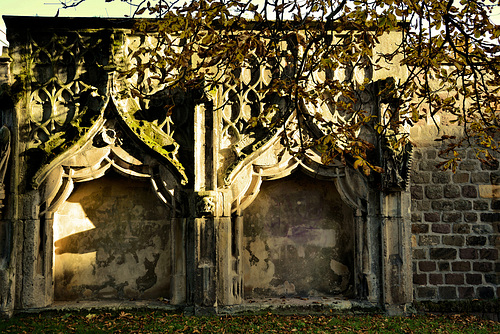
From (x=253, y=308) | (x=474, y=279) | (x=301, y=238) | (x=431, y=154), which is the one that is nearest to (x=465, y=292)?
(x=474, y=279)

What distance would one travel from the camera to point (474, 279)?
682 centimetres

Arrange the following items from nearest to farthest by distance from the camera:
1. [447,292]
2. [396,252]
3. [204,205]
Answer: [204,205] → [396,252] → [447,292]

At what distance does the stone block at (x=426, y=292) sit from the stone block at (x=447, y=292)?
3.6 inches

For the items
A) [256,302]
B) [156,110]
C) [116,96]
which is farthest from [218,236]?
[116,96]

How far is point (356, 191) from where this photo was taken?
669 centimetres

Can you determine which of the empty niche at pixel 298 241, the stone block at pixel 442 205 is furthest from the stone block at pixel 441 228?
the empty niche at pixel 298 241

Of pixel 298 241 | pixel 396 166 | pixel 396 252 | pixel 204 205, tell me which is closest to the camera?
pixel 204 205

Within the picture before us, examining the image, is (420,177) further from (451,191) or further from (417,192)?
(451,191)

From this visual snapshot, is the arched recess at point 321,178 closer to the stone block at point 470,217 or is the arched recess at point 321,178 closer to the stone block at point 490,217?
the stone block at point 470,217

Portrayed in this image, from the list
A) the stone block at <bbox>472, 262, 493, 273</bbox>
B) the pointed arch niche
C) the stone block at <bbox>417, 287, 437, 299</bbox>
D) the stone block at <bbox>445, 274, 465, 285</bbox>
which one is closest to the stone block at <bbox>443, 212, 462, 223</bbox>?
the stone block at <bbox>472, 262, 493, 273</bbox>

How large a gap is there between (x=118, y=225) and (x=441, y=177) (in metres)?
5.03

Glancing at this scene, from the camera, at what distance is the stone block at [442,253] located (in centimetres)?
682

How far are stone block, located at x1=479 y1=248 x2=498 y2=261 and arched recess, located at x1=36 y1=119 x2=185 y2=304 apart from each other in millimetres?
4518

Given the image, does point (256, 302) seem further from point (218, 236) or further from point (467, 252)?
point (467, 252)
